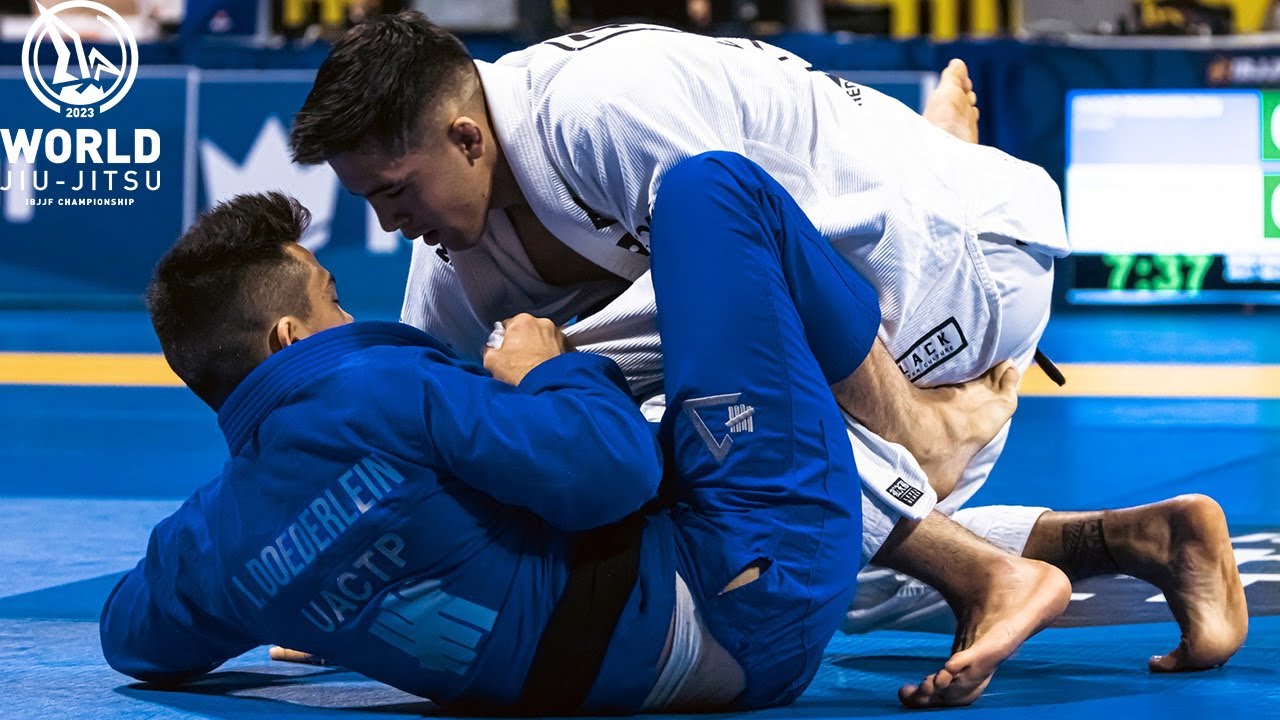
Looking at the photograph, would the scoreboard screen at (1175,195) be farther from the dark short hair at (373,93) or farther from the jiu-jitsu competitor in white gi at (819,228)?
the dark short hair at (373,93)

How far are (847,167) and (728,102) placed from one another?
0.84ft

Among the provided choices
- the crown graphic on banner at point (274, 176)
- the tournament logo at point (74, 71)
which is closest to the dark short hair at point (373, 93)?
the crown graphic on banner at point (274, 176)

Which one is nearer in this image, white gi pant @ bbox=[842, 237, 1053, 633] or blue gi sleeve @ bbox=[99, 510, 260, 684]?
blue gi sleeve @ bbox=[99, 510, 260, 684]

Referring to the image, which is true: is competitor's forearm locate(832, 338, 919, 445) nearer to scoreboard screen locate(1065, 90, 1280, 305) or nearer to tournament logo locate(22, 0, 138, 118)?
scoreboard screen locate(1065, 90, 1280, 305)

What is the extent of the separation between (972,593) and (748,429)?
513mm

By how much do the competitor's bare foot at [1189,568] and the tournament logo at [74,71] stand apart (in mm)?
6929

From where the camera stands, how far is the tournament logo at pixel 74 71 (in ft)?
27.5

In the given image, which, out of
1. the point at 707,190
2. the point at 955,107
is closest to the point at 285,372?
the point at 707,190

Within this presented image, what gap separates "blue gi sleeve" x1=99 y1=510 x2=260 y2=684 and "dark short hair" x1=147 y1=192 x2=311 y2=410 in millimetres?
207

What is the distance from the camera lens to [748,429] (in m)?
2.12

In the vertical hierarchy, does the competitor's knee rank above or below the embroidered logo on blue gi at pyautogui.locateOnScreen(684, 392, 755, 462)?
above

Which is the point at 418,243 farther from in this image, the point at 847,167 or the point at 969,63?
the point at 969,63

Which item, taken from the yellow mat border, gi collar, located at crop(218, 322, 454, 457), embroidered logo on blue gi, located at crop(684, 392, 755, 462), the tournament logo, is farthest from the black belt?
the tournament logo

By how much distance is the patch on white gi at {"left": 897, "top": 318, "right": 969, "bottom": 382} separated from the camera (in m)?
2.81
